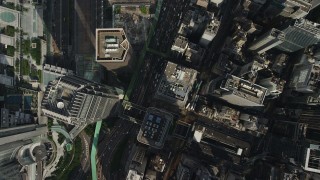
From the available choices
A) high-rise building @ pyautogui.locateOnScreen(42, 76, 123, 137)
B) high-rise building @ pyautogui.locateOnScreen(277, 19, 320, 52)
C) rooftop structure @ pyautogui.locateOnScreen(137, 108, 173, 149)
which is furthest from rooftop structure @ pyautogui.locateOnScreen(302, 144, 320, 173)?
high-rise building @ pyautogui.locateOnScreen(42, 76, 123, 137)

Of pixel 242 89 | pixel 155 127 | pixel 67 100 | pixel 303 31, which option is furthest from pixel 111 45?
pixel 303 31

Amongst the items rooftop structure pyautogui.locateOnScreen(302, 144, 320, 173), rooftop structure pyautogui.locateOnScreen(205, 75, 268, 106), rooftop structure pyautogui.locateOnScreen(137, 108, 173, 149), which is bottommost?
rooftop structure pyautogui.locateOnScreen(302, 144, 320, 173)

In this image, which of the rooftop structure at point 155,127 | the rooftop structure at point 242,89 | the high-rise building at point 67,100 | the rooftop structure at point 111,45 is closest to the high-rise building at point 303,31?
the rooftop structure at point 242,89

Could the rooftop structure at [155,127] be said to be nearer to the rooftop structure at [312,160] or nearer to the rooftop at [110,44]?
the rooftop at [110,44]

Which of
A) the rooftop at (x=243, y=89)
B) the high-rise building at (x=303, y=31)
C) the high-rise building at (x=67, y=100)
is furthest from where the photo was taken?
the high-rise building at (x=303, y=31)

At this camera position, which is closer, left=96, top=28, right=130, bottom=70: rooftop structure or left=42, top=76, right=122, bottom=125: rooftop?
left=42, top=76, right=122, bottom=125: rooftop

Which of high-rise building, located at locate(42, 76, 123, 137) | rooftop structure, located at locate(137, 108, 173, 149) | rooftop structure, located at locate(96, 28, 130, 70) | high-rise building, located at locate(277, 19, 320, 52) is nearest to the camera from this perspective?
high-rise building, located at locate(42, 76, 123, 137)

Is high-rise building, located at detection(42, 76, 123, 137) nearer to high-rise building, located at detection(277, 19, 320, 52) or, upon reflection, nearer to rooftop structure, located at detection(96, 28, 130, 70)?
rooftop structure, located at detection(96, 28, 130, 70)
